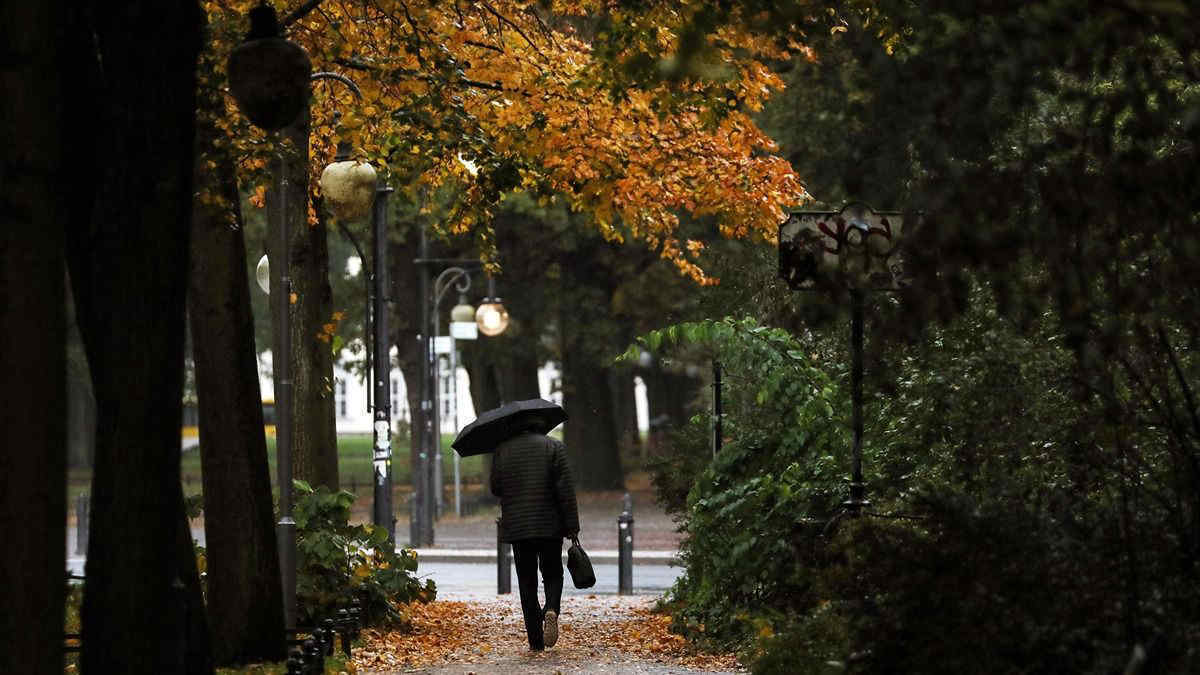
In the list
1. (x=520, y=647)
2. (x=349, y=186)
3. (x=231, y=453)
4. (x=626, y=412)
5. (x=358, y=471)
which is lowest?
A: (x=520, y=647)

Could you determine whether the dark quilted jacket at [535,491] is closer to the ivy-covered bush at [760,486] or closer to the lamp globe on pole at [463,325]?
the ivy-covered bush at [760,486]

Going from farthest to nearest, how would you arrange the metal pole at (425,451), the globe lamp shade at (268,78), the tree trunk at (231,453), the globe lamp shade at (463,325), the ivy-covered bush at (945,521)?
1. the globe lamp shade at (463,325)
2. the metal pole at (425,451)
3. the tree trunk at (231,453)
4. the globe lamp shade at (268,78)
5. the ivy-covered bush at (945,521)

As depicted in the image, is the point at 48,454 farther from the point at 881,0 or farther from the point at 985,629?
the point at 881,0

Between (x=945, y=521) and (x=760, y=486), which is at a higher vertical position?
(x=760, y=486)

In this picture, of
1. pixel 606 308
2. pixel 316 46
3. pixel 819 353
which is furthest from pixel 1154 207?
pixel 606 308

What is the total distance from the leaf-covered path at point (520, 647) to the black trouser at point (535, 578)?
0.69 ft

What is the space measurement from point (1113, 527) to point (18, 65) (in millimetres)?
4390

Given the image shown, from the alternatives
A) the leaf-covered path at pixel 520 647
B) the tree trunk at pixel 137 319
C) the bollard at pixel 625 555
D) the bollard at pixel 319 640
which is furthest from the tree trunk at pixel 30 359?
the bollard at pixel 625 555

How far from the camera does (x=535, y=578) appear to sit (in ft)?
46.5

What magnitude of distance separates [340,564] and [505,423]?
1604 mm

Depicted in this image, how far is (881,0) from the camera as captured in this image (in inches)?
383

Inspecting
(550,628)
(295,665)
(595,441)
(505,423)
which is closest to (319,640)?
(295,665)

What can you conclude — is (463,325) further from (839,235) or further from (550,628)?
(839,235)

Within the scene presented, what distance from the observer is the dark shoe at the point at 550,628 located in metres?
13.8
